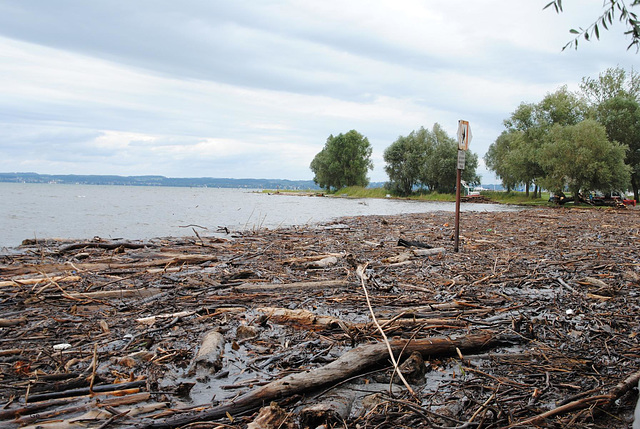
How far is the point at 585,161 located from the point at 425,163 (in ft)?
128

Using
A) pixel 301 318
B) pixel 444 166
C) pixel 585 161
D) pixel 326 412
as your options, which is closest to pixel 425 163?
pixel 444 166

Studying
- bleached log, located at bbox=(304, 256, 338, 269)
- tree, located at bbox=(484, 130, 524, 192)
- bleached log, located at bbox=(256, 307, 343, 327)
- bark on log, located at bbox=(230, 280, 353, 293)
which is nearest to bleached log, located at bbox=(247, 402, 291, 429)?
bleached log, located at bbox=(256, 307, 343, 327)

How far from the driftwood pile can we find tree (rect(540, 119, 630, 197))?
4757 centimetres

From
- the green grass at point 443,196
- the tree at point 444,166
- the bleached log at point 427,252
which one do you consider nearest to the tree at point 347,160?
the green grass at point 443,196

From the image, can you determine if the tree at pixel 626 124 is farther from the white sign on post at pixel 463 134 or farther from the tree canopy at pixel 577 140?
the white sign on post at pixel 463 134

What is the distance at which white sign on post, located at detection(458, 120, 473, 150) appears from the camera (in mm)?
12016

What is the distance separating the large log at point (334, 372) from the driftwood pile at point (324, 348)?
0.05 ft

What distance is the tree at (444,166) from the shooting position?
84312 millimetres

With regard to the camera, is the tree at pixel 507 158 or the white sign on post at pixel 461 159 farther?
the tree at pixel 507 158

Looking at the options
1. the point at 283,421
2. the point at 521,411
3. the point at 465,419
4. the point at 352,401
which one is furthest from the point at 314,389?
the point at 521,411

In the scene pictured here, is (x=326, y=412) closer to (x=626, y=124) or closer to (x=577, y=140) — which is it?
(x=577, y=140)

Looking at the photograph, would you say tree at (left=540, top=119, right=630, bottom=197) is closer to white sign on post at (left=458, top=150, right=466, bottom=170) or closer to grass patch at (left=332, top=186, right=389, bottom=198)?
white sign on post at (left=458, top=150, right=466, bottom=170)

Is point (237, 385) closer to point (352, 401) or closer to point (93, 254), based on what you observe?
point (352, 401)

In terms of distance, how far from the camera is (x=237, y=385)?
13.9ft
